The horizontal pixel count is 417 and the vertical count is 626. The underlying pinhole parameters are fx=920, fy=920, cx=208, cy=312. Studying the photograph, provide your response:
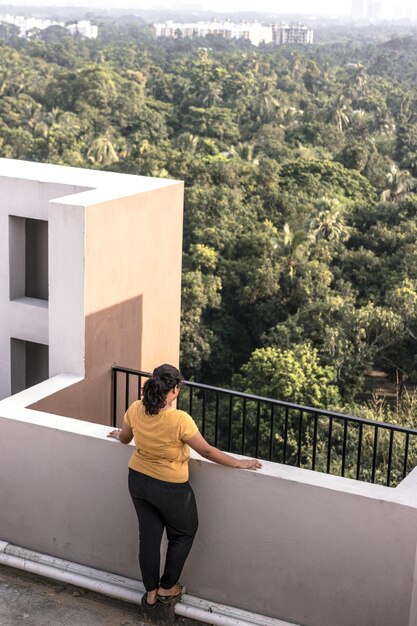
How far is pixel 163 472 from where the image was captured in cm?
399

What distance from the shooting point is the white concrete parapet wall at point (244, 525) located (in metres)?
3.90

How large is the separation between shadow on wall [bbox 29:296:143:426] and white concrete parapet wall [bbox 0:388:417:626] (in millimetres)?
608

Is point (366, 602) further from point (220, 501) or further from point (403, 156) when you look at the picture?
point (403, 156)

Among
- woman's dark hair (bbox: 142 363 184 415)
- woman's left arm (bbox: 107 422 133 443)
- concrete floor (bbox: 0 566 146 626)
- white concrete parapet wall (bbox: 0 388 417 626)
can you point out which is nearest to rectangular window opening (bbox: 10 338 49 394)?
white concrete parapet wall (bbox: 0 388 417 626)

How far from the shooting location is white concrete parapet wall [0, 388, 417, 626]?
3898mm

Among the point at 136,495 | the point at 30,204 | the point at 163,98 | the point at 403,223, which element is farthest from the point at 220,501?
the point at 163,98

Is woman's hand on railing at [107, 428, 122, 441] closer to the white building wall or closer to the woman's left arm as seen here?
the woman's left arm

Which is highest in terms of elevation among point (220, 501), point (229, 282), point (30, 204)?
point (30, 204)

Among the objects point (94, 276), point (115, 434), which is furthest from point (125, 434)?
point (94, 276)

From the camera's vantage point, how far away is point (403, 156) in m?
45.4

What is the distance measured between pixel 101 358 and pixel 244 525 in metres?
1.98

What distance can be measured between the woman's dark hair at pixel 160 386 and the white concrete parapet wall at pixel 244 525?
43 centimetres

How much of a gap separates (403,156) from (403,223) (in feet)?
54.5

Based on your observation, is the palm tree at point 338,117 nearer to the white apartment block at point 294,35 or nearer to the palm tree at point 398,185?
the palm tree at point 398,185
